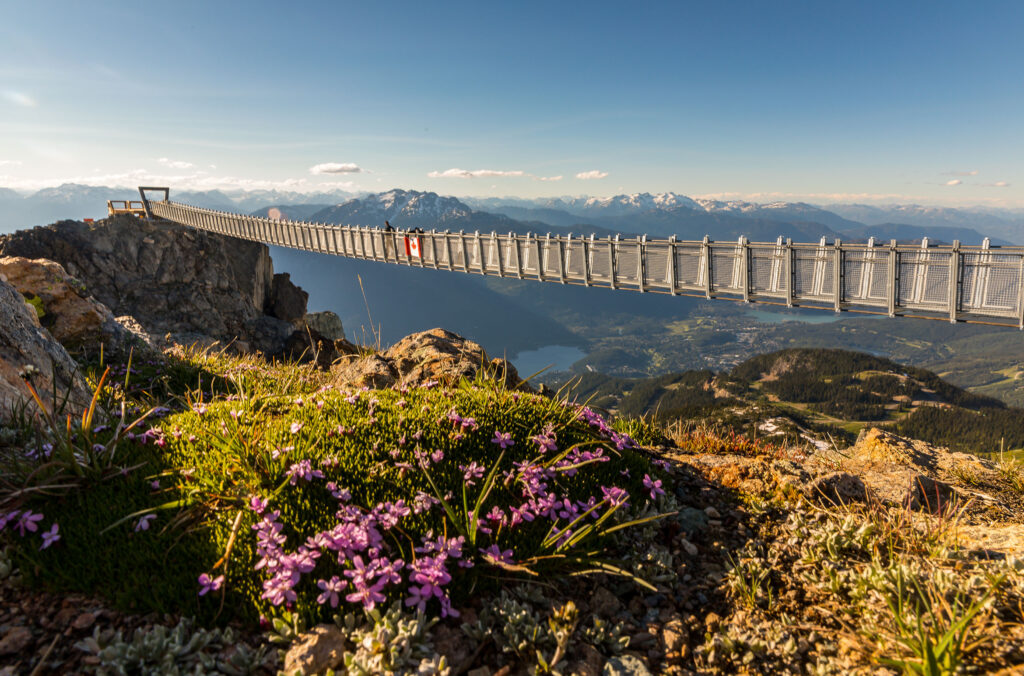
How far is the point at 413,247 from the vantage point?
3097cm

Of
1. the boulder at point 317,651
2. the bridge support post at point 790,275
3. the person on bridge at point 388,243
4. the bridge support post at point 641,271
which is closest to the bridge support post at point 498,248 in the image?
the bridge support post at point 641,271

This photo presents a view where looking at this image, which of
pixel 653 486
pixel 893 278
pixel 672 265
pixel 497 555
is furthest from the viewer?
pixel 672 265

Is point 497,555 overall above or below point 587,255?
below

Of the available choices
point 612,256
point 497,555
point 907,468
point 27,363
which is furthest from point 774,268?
point 27,363

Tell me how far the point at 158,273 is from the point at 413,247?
23.9 m

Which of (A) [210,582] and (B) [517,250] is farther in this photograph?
(B) [517,250]

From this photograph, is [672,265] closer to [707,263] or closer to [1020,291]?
[707,263]

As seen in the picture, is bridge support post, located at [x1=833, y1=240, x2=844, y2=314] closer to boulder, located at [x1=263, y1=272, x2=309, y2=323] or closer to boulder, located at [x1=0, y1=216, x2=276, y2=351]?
boulder, located at [x1=0, y1=216, x2=276, y2=351]

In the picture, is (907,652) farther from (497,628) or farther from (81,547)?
(81,547)

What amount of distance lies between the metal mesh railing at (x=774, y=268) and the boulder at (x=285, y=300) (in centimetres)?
2748

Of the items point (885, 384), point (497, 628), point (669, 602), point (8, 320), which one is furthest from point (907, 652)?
point (885, 384)

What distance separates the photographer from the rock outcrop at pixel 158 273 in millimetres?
35125

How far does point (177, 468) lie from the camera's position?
132 inches

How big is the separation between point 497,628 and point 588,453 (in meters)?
1.49
